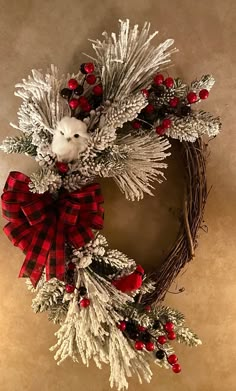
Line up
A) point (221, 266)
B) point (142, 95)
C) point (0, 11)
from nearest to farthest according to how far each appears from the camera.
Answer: point (142, 95), point (0, 11), point (221, 266)

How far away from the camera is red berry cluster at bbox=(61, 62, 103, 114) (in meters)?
1.29

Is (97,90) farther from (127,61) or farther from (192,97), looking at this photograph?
(192,97)

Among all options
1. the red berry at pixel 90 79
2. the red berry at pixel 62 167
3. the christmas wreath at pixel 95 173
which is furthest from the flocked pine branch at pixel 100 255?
the red berry at pixel 90 79

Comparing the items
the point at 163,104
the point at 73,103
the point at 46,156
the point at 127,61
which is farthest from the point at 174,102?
the point at 46,156

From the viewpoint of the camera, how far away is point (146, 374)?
1.42m

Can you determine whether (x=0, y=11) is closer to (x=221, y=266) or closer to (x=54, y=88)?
(x=54, y=88)

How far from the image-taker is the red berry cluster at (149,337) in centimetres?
145

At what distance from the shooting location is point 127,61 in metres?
1.31

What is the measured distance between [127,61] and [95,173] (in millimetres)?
325

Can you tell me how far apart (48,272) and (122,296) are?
0.24 m

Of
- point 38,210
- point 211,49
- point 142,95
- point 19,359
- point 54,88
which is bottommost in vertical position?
point 19,359

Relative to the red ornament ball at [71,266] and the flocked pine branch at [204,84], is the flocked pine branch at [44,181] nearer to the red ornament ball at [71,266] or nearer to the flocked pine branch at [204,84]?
the red ornament ball at [71,266]

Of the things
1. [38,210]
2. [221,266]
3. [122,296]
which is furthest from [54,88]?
[221,266]

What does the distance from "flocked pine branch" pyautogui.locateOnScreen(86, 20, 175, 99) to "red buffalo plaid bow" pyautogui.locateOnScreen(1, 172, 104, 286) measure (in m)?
0.30
